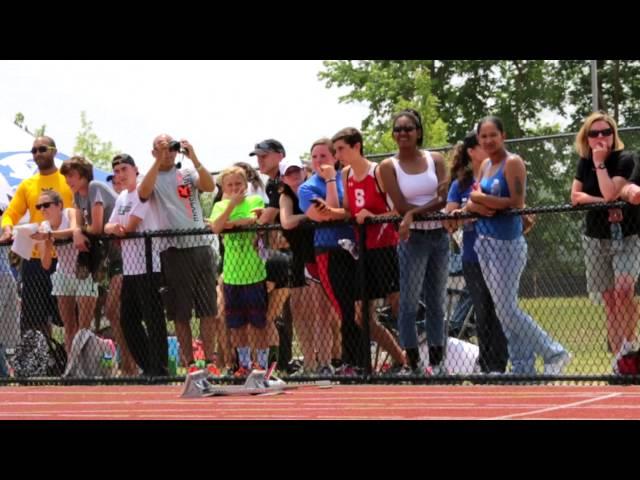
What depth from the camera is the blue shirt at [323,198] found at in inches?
486

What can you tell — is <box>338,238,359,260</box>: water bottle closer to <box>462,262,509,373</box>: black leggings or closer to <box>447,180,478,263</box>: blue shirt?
<box>447,180,478,263</box>: blue shirt

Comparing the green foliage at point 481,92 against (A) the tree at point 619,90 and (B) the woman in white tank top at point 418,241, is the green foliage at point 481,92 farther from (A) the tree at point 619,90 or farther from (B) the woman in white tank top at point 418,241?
(B) the woman in white tank top at point 418,241

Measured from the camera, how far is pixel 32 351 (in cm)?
1417

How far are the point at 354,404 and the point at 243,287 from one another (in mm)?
3123

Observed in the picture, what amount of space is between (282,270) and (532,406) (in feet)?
13.9

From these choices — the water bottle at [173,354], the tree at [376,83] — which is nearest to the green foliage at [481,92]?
the tree at [376,83]

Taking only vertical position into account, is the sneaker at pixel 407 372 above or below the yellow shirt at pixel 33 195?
below

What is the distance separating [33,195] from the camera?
1458cm

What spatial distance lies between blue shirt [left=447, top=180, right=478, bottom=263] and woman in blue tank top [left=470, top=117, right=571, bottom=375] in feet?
0.80

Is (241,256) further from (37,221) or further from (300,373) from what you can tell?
(37,221)

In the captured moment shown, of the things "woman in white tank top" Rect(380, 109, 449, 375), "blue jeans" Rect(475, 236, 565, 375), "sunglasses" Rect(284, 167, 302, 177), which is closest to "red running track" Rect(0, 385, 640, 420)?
"blue jeans" Rect(475, 236, 565, 375)

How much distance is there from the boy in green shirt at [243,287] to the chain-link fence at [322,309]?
12mm

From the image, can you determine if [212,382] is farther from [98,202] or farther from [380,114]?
[380,114]
